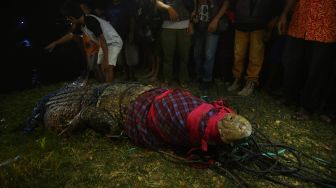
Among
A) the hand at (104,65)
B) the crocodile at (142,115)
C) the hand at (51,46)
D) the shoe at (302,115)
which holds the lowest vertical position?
the shoe at (302,115)

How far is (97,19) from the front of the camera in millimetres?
6047

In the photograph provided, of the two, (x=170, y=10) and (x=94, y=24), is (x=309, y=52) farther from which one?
(x=94, y=24)

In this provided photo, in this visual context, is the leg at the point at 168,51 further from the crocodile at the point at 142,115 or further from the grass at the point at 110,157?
the crocodile at the point at 142,115

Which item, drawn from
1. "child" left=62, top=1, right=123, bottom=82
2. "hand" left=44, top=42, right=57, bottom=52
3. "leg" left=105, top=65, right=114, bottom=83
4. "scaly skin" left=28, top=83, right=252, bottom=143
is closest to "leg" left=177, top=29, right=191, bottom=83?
"child" left=62, top=1, right=123, bottom=82

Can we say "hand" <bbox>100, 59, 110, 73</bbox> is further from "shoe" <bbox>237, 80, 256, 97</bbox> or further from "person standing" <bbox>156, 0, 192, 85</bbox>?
"shoe" <bbox>237, 80, 256, 97</bbox>

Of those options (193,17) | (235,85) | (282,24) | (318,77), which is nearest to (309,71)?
(318,77)

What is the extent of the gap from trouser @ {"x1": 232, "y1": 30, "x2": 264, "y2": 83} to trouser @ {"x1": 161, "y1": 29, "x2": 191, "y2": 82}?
3.24 feet

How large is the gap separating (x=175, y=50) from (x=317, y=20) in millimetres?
2729

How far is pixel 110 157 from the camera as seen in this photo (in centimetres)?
411

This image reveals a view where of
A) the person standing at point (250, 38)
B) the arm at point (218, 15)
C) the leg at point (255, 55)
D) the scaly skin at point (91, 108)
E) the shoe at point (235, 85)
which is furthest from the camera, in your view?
the shoe at point (235, 85)

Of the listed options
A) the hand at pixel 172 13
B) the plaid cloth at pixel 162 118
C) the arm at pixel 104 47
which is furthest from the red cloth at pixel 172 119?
the hand at pixel 172 13

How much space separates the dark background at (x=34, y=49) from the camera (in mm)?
6969

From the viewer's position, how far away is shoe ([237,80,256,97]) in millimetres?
6047

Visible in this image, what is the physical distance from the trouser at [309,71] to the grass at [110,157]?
1.01 feet
